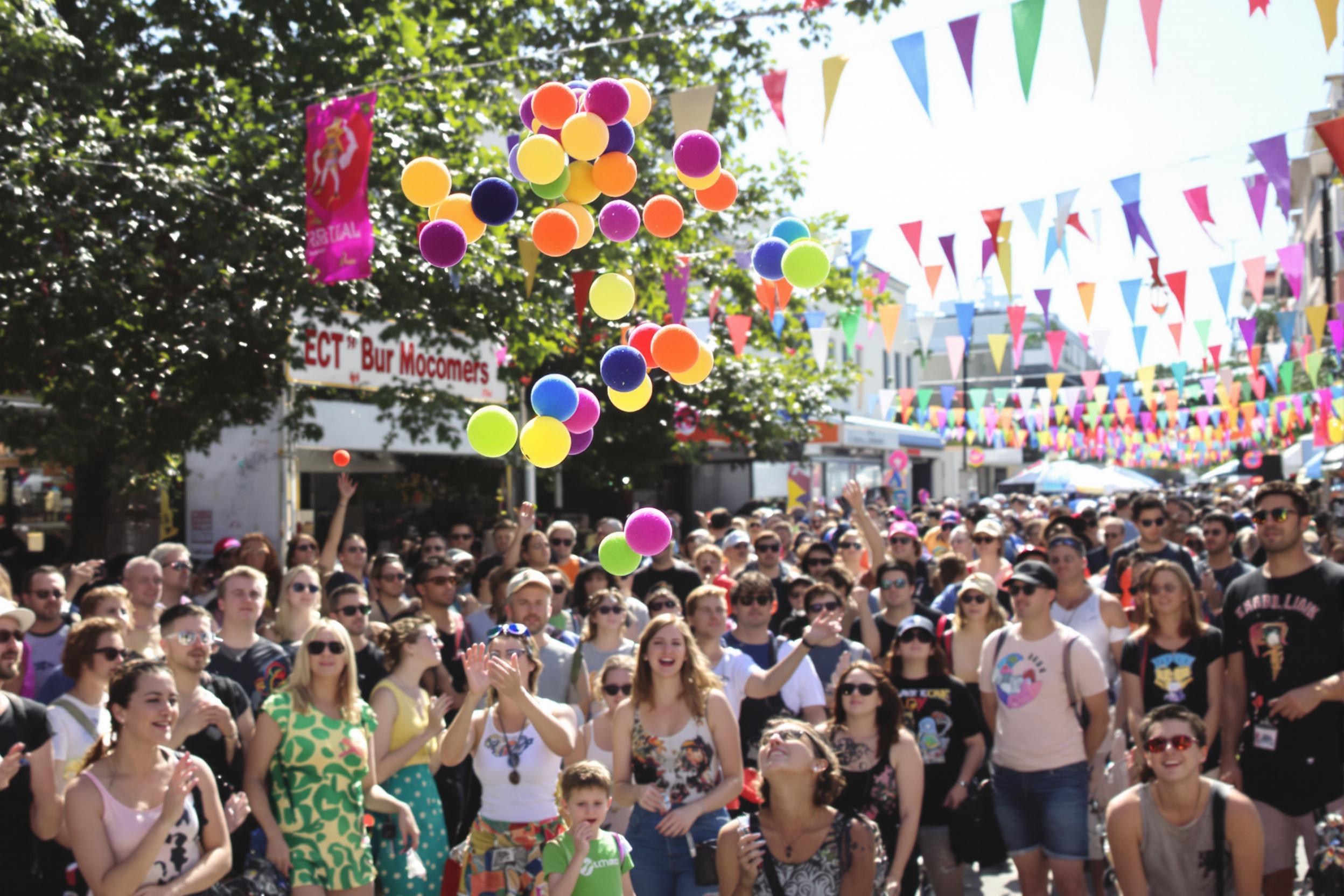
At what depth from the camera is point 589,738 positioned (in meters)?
4.75

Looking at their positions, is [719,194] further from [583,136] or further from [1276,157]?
[1276,157]

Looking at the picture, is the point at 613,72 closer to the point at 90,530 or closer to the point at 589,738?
the point at 90,530

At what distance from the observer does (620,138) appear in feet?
12.3

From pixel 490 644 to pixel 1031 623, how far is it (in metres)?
2.43

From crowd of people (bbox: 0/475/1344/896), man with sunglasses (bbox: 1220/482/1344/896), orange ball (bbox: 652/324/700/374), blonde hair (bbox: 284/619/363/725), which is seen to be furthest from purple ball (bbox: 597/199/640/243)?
man with sunglasses (bbox: 1220/482/1344/896)

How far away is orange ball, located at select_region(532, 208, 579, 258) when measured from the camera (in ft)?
11.9

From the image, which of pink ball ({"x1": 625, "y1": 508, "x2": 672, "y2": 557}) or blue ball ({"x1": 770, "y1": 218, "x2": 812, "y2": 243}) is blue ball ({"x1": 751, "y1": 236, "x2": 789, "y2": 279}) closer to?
blue ball ({"x1": 770, "y1": 218, "x2": 812, "y2": 243})

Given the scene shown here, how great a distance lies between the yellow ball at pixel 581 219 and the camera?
3771 mm

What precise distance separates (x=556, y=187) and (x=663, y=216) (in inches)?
16.7

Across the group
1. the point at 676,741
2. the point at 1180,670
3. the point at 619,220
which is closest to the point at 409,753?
the point at 676,741

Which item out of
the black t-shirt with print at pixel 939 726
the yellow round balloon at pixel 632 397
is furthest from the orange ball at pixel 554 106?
the black t-shirt with print at pixel 939 726

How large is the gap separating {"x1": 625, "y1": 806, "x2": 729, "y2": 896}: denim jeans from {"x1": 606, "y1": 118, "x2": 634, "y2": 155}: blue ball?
7.63 feet

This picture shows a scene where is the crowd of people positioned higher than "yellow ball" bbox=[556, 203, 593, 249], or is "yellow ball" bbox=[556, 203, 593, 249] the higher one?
"yellow ball" bbox=[556, 203, 593, 249]

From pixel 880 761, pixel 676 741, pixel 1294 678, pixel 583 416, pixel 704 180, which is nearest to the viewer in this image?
pixel 583 416
